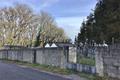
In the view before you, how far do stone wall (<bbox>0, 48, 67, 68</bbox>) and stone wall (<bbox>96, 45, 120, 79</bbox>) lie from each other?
6.78 metres

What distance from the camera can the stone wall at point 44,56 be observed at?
1054 inches

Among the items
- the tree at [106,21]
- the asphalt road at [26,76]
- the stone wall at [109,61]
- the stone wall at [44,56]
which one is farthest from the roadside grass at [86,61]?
the tree at [106,21]

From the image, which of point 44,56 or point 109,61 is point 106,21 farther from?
point 109,61

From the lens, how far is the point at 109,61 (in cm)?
1825

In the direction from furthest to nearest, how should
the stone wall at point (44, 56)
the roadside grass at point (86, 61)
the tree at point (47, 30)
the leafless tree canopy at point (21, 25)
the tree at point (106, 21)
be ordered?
1. the tree at point (47, 30)
2. the leafless tree canopy at point (21, 25)
3. the tree at point (106, 21)
4. the stone wall at point (44, 56)
5. the roadside grass at point (86, 61)

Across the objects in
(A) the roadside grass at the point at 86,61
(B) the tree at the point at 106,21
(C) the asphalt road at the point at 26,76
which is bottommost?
(C) the asphalt road at the point at 26,76

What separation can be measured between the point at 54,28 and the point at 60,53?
260 ft

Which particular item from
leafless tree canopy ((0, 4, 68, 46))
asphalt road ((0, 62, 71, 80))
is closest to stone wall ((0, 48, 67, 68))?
asphalt road ((0, 62, 71, 80))

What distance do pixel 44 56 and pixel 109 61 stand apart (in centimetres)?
1381

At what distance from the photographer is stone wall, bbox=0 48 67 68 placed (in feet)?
87.9

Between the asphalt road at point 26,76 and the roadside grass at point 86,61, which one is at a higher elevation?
the roadside grass at point 86,61

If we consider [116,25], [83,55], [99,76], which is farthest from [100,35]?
[99,76]

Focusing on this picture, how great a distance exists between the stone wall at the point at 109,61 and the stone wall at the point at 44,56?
6.78 metres

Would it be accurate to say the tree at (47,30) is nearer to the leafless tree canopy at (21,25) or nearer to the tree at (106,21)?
the leafless tree canopy at (21,25)
